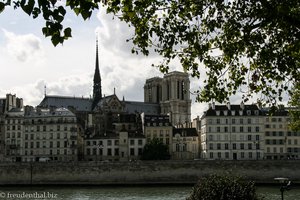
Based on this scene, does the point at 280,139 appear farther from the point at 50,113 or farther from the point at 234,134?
the point at 50,113

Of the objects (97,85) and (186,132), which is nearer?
(186,132)

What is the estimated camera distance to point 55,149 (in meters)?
76.9

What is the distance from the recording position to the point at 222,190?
1795 cm

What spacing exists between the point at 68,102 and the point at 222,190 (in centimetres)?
8588

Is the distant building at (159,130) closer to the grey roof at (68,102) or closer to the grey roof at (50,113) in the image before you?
the grey roof at (50,113)

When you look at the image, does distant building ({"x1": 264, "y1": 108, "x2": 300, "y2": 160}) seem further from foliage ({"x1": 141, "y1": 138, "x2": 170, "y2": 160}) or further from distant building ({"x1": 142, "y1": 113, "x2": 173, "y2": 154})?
foliage ({"x1": 141, "y1": 138, "x2": 170, "y2": 160})

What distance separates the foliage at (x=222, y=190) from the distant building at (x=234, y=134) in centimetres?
5566

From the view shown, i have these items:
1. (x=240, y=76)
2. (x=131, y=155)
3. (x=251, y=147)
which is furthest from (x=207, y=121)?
(x=240, y=76)

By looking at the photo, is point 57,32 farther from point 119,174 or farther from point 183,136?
point 183,136

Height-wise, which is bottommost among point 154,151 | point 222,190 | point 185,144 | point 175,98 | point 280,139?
point 222,190

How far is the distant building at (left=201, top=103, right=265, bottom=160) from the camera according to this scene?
73875 mm

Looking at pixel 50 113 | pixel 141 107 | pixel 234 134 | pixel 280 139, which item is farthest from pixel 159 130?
pixel 141 107

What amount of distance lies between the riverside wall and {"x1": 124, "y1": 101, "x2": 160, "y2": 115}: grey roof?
5163 centimetres

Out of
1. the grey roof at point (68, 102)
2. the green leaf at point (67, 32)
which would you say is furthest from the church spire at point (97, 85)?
the green leaf at point (67, 32)
